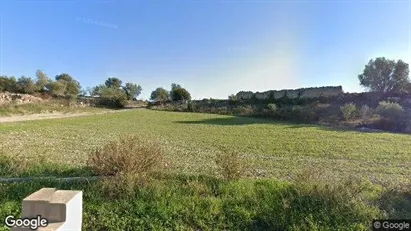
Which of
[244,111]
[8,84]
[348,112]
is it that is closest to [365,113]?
[348,112]

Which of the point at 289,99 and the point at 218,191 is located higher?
the point at 289,99

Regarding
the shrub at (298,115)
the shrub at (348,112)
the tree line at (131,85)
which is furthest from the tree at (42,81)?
the shrub at (348,112)

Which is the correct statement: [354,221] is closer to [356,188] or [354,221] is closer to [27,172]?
[356,188]

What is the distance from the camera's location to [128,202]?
4039 millimetres

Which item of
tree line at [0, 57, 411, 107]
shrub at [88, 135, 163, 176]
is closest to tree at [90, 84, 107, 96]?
tree line at [0, 57, 411, 107]

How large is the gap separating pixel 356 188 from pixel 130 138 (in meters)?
4.20

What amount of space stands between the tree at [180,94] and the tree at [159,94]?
106 inches

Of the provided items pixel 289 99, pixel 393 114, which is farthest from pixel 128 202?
pixel 289 99

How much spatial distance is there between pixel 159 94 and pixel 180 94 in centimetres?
925

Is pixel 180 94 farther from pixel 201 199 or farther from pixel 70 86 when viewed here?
pixel 201 199

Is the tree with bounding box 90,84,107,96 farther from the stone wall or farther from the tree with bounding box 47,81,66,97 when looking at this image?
the stone wall

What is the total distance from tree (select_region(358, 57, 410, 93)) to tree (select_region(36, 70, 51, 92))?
64960 mm

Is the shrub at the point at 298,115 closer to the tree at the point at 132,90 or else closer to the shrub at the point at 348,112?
the shrub at the point at 348,112

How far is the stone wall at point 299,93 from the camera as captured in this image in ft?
145
